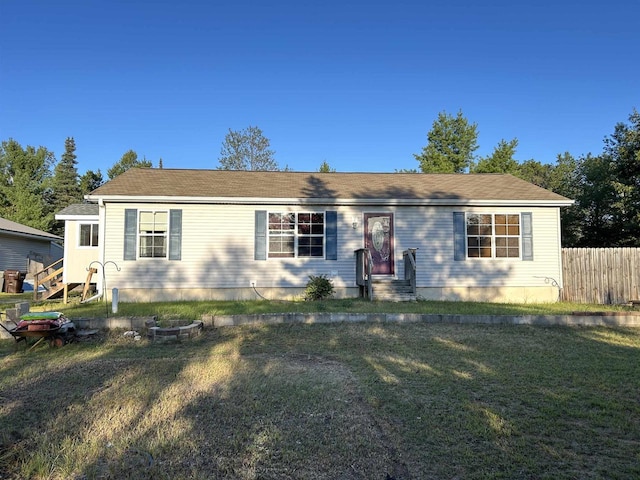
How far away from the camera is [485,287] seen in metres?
12.4

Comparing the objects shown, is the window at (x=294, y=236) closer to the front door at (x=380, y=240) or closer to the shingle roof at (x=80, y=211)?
the front door at (x=380, y=240)

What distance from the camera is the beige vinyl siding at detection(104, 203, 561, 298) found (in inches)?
458

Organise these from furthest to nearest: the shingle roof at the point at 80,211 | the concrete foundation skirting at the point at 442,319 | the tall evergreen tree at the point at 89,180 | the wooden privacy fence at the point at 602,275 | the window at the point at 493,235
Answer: the tall evergreen tree at the point at 89,180 < the shingle roof at the point at 80,211 < the window at the point at 493,235 < the wooden privacy fence at the point at 602,275 < the concrete foundation skirting at the point at 442,319

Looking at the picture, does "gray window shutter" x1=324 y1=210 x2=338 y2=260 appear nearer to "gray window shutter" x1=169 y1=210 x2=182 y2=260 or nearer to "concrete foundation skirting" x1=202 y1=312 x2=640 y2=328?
"concrete foundation skirting" x1=202 y1=312 x2=640 y2=328

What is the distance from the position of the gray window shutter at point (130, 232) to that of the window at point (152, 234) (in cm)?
15

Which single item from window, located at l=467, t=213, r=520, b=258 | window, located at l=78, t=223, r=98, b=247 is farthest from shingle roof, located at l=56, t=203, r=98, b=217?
window, located at l=467, t=213, r=520, b=258

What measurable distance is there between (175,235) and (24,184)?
83.0 ft

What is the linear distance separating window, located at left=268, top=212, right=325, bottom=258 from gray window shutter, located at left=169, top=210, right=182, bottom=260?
8.25 ft

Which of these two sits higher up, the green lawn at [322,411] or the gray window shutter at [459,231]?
the gray window shutter at [459,231]

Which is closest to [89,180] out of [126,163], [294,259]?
[126,163]

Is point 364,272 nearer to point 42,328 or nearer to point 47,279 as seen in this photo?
point 42,328

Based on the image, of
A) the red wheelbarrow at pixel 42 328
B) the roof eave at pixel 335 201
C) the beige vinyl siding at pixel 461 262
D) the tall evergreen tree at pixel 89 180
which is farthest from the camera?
the tall evergreen tree at pixel 89 180

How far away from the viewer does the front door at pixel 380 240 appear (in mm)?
12359

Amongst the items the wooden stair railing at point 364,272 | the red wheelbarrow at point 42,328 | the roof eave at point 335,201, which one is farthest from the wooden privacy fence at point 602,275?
the red wheelbarrow at point 42,328
